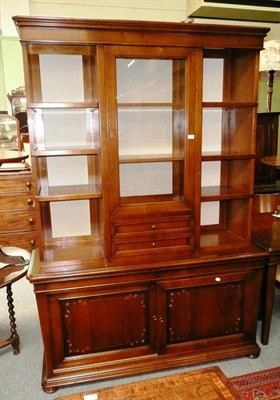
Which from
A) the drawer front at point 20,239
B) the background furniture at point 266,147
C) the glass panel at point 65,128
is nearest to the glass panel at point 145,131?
the glass panel at point 65,128

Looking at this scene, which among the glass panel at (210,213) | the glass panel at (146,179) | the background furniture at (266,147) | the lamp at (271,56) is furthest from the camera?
the background furniture at (266,147)

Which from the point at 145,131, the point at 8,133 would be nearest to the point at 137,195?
the point at 145,131

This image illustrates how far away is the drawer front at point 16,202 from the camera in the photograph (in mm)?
3589

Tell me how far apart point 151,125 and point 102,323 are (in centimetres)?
126

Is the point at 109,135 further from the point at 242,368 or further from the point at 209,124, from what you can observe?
the point at 242,368

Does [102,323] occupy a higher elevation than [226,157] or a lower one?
lower

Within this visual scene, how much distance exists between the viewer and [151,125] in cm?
206

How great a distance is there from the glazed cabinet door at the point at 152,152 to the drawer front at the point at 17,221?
205 cm

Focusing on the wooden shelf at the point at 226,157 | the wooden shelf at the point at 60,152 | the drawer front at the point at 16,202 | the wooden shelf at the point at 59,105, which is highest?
the wooden shelf at the point at 59,105

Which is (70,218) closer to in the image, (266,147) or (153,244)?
(153,244)

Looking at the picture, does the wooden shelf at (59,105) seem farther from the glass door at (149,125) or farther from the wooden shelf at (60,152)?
the wooden shelf at (60,152)

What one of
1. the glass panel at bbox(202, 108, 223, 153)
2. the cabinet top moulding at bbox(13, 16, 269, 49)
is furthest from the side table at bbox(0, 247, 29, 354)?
the glass panel at bbox(202, 108, 223, 153)

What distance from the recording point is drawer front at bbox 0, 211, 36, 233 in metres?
3.63

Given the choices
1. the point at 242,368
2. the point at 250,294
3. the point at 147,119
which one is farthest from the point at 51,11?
the point at 242,368
